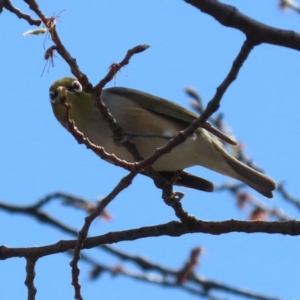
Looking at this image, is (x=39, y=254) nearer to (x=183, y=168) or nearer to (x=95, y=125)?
(x=95, y=125)


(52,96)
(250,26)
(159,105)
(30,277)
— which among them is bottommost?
(30,277)

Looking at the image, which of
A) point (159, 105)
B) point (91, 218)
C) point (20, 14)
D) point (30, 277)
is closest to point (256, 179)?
point (159, 105)

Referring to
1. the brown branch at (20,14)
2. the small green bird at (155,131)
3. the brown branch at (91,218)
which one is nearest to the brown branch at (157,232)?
the brown branch at (91,218)

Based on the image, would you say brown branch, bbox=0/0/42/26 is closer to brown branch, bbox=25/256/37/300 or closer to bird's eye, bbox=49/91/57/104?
brown branch, bbox=25/256/37/300

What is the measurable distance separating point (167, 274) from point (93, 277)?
67 cm

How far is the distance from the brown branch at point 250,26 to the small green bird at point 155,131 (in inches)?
86.1

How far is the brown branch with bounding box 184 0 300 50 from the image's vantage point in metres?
2.28

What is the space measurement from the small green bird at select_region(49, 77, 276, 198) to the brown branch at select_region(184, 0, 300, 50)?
2186 mm

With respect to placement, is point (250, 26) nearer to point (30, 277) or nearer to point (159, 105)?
point (30, 277)

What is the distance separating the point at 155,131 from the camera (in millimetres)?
4773

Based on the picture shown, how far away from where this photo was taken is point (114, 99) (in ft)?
16.2

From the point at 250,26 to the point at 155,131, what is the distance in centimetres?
252

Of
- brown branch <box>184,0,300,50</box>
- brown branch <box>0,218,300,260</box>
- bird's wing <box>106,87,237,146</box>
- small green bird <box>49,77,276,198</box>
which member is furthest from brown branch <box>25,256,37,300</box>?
bird's wing <box>106,87,237,146</box>

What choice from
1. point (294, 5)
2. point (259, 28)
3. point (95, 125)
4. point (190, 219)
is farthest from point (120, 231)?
point (294, 5)
